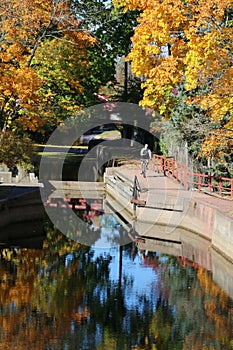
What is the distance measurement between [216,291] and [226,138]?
8393 mm

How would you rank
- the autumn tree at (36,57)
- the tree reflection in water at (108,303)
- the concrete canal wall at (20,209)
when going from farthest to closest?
1. the autumn tree at (36,57)
2. the concrete canal wall at (20,209)
3. the tree reflection in water at (108,303)

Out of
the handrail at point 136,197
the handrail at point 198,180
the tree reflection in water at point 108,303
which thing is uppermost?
the handrail at point 198,180

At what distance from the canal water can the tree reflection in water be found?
0.02 m

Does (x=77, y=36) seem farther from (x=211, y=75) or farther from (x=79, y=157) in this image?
(x=79, y=157)

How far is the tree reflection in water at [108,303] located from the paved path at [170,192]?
14.1ft

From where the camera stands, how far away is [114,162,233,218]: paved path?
30.0 metres

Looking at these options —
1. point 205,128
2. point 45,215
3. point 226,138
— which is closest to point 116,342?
point 226,138

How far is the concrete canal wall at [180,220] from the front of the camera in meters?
26.4

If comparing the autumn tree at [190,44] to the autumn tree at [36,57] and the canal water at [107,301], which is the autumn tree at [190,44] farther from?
the autumn tree at [36,57]

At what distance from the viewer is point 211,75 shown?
24.7m

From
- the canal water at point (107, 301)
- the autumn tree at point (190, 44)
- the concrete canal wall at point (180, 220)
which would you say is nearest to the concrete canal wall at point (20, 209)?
the canal water at point (107, 301)

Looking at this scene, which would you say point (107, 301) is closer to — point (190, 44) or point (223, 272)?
point (223, 272)

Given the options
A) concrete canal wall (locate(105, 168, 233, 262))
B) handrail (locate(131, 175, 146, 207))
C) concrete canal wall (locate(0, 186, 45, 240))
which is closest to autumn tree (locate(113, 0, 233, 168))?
concrete canal wall (locate(105, 168, 233, 262))

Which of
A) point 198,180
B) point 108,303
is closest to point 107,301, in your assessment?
point 108,303
